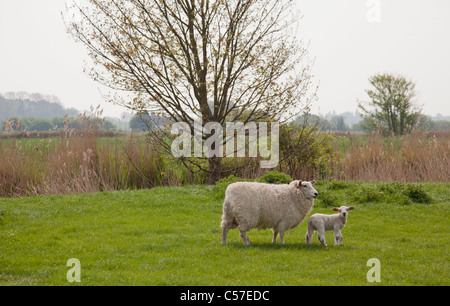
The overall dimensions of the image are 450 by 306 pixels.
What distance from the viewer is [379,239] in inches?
361

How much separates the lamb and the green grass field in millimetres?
416

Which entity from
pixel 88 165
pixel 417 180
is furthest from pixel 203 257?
pixel 417 180

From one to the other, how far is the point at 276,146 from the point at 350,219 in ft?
22.4

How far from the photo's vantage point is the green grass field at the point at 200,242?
6.52 metres

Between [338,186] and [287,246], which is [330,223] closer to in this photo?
[287,246]

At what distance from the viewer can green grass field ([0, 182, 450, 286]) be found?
6516 millimetres

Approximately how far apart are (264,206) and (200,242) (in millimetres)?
1537

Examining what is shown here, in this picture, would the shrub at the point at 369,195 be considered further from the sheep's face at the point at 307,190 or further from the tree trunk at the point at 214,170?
the tree trunk at the point at 214,170

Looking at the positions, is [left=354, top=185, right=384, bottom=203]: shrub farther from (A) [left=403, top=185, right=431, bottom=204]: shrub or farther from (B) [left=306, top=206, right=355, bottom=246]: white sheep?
(B) [left=306, top=206, right=355, bottom=246]: white sheep

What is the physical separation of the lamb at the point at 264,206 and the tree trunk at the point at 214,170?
26.6ft

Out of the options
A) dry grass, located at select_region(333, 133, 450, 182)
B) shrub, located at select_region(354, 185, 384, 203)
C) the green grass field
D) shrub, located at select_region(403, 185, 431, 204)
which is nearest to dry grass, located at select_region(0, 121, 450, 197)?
dry grass, located at select_region(333, 133, 450, 182)

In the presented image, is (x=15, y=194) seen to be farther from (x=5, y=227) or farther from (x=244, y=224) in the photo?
(x=244, y=224)

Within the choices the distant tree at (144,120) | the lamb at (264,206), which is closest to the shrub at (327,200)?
the lamb at (264,206)

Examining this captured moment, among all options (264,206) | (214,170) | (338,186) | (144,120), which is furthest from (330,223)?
(144,120)
